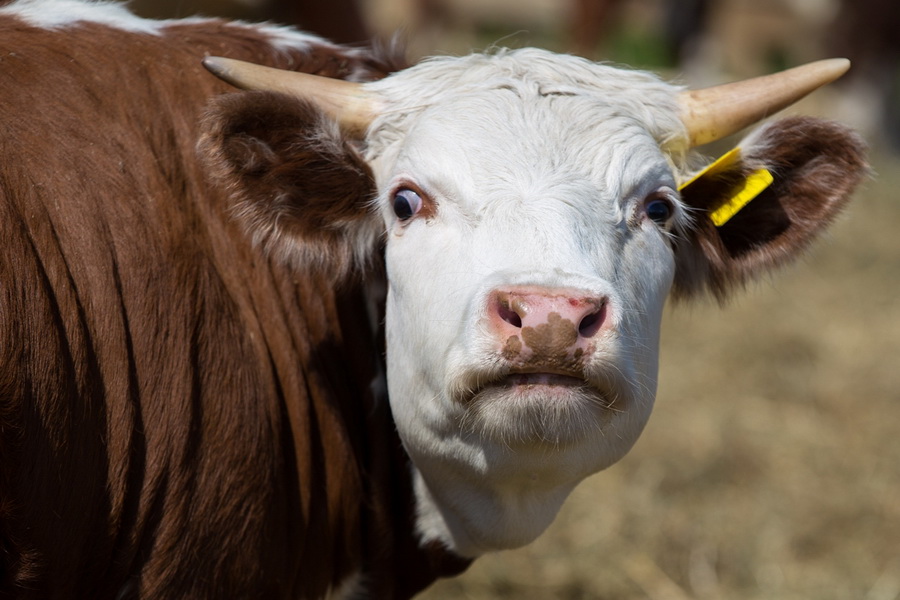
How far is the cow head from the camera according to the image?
2.63m

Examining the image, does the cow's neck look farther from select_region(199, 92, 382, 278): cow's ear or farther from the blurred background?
the blurred background

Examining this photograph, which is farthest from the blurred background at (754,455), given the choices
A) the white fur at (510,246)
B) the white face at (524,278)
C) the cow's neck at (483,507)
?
the cow's neck at (483,507)

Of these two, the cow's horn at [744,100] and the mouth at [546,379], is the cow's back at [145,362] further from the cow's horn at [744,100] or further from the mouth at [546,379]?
the cow's horn at [744,100]

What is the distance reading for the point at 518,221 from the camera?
2.73 m

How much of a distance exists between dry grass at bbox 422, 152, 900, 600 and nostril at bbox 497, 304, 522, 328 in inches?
53.8

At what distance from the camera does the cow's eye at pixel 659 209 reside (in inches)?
121

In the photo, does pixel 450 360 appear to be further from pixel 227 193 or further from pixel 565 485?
pixel 227 193

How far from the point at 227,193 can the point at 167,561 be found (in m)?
1.07

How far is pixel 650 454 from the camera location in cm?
627

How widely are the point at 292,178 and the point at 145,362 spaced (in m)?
0.73

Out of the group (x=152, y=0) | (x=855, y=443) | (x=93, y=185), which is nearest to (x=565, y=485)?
(x=93, y=185)

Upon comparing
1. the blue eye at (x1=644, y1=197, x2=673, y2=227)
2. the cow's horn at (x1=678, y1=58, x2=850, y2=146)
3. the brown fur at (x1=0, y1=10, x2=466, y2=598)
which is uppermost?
the cow's horn at (x1=678, y1=58, x2=850, y2=146)

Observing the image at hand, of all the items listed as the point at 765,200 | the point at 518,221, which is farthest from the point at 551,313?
the point at 765,200

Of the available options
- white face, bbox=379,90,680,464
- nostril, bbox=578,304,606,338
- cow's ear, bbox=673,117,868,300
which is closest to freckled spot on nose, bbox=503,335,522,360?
white face, bbox=379,90,680,464
